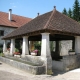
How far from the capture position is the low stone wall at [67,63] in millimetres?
12750

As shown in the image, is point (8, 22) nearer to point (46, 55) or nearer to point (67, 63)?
point (67, 63)

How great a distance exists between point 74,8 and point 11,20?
71.4 ft

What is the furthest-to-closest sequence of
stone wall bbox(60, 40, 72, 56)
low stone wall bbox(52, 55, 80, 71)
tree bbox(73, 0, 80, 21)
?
tree bbox(73, 0, 80, 21) < stone wall bbox(60, 40, 72, 56) < low stone wall bbox(52, 55, 80, 71)

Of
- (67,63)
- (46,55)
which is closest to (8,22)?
(67,63)

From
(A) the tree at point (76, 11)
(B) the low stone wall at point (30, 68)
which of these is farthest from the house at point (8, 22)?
(A) the tree at point (76, 11)

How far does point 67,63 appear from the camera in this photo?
12.9m

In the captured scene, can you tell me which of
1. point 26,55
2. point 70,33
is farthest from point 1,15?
point 70,33

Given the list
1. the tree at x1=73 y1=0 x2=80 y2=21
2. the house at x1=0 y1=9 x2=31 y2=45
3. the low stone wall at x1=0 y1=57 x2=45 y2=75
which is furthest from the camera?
the tree at x1=73 y1=0 x2=80 y2=21

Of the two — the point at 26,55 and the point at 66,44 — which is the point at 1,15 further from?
the point at 26,55

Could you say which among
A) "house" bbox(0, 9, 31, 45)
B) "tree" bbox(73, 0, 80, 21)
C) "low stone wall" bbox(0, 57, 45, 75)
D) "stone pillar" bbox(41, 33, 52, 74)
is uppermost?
"tree" bbox(73, 0, 80, 21)

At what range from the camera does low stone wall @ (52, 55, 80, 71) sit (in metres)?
12.8

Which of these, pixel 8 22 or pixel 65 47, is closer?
pixel 65 47

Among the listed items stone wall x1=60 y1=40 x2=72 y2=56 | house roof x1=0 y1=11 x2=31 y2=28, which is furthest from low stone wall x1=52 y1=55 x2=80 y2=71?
house roof x1=0 y1=11 x2=31 y2=28

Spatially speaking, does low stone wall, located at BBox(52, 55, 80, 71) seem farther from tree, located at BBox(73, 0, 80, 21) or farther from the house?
tree, located at BBox(73, 0, 80, 21)
